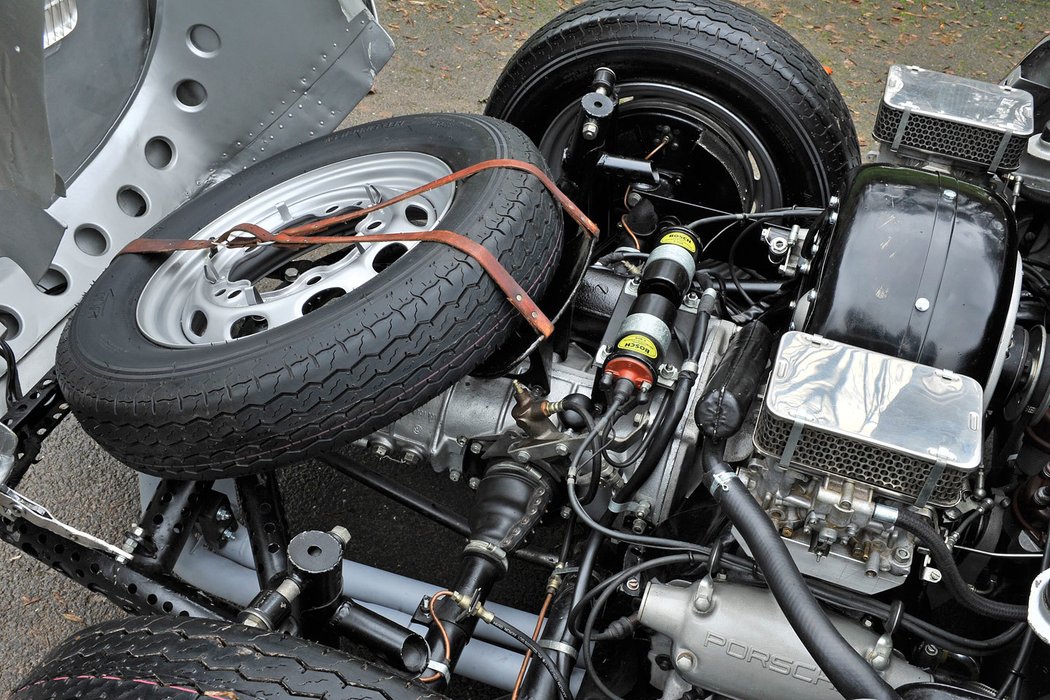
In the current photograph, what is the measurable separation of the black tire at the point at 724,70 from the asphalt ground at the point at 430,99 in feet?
4.61

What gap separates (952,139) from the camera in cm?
230

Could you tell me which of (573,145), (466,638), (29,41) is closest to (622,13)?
(573,145)

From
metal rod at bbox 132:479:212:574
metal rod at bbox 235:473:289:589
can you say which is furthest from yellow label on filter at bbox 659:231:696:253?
metal rod at bbox 132:479:212:574

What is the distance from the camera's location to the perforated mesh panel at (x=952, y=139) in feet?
7.45

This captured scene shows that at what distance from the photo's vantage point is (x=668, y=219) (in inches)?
112

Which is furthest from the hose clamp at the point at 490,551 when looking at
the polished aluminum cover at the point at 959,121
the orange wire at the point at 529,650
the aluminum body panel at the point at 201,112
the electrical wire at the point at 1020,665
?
the polished aluminum cover at the point at 959,121

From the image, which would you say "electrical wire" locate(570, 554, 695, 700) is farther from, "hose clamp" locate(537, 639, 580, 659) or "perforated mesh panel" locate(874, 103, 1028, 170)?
"perforated mesh panel" locate(874, 103, 1028, 170)

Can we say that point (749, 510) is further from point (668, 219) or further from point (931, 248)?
point (668, 219)

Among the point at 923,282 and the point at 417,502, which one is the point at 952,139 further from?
the point at 417,502

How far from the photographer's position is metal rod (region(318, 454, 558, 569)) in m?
2.26

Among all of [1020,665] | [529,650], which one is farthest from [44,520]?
[1020,665]

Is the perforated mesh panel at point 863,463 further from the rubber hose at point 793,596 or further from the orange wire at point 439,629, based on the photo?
the orange wire at point 439,629

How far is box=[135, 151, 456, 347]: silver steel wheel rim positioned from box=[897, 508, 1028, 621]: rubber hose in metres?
1.23

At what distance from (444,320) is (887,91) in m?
1.36
